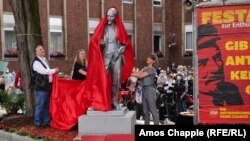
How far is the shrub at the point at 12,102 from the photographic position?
11.8m

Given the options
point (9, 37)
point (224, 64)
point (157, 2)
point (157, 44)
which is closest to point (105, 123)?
point (224, 64)

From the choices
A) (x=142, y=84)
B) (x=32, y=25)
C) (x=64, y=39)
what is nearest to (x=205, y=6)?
(x=142, y=84)

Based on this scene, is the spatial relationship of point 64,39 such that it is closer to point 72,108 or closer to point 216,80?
point 72,108

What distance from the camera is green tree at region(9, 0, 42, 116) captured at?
1102 centimetres

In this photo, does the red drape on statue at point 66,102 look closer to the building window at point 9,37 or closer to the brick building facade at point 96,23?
the brick building facade at point 96,23

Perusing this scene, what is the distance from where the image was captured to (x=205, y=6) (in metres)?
8.10

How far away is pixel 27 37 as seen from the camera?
11000 mm

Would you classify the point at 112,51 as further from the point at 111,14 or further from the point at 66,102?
the point at 66,102

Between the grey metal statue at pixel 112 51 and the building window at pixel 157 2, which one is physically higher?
the building window at pixel 157 2

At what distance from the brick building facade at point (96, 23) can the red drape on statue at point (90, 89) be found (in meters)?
15.4

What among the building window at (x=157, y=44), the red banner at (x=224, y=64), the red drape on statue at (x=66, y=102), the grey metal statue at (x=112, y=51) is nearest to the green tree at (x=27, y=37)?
the red drape on statue at (x=66, y=102)

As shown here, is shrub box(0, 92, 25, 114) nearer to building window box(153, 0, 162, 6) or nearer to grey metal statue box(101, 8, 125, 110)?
grey metal statue box(101, 8, 125, 110)

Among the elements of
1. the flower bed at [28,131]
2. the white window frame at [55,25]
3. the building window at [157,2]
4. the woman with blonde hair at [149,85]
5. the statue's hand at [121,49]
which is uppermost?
the building window at [157,2]

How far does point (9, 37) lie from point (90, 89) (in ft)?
57.8
